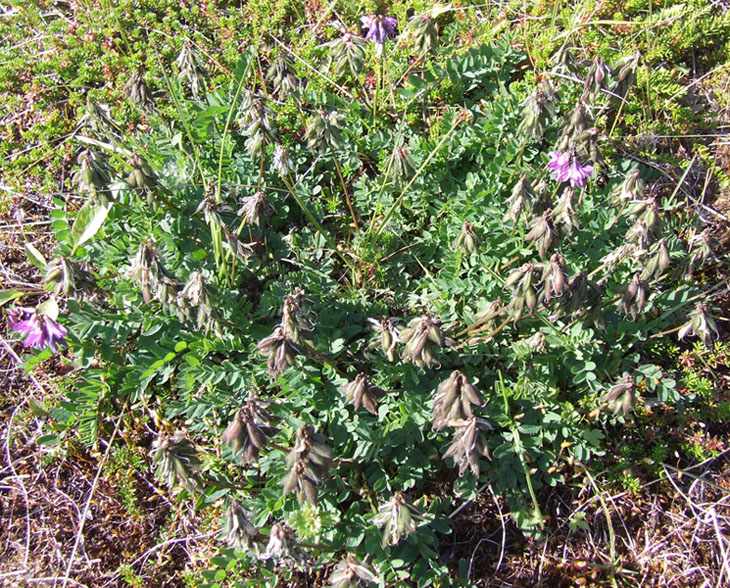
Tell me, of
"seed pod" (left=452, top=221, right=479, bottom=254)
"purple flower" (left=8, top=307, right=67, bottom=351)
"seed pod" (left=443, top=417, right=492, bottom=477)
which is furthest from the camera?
"seed pod" (left=452, top=221, right=479, bottom=254)

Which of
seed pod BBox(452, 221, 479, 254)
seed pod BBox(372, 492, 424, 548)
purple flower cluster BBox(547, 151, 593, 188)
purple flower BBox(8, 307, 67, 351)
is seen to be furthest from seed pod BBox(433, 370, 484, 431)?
purple flower BBox(8, 307, 67, 351)

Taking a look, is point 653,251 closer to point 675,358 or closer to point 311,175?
point 675,358

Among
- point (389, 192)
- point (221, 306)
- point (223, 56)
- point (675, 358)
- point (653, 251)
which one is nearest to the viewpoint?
point (653, 251)

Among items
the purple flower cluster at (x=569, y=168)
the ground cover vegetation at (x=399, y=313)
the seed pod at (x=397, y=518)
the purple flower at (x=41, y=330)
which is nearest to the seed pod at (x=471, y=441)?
the ground cover vegetation at (x=399, y=313)

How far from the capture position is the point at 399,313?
391cm

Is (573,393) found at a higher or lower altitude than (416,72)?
lower

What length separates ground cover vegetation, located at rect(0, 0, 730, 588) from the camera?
300 cm

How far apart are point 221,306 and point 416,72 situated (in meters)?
2.40

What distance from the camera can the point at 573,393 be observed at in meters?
3.48

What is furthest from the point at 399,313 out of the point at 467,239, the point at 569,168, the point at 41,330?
the point at 41,330

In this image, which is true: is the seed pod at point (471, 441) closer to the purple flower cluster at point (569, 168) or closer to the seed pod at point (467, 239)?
the seed pod at point (467, 239)

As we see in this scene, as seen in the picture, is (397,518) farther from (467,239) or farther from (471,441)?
(467,239)

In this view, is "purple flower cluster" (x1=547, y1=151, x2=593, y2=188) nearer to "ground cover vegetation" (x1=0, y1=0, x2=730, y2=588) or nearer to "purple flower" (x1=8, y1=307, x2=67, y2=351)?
"ground cover vegetation" (x1=0, y1=0, x2=730, y2=588)

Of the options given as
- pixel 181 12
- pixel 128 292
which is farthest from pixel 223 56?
pixel 128 292
